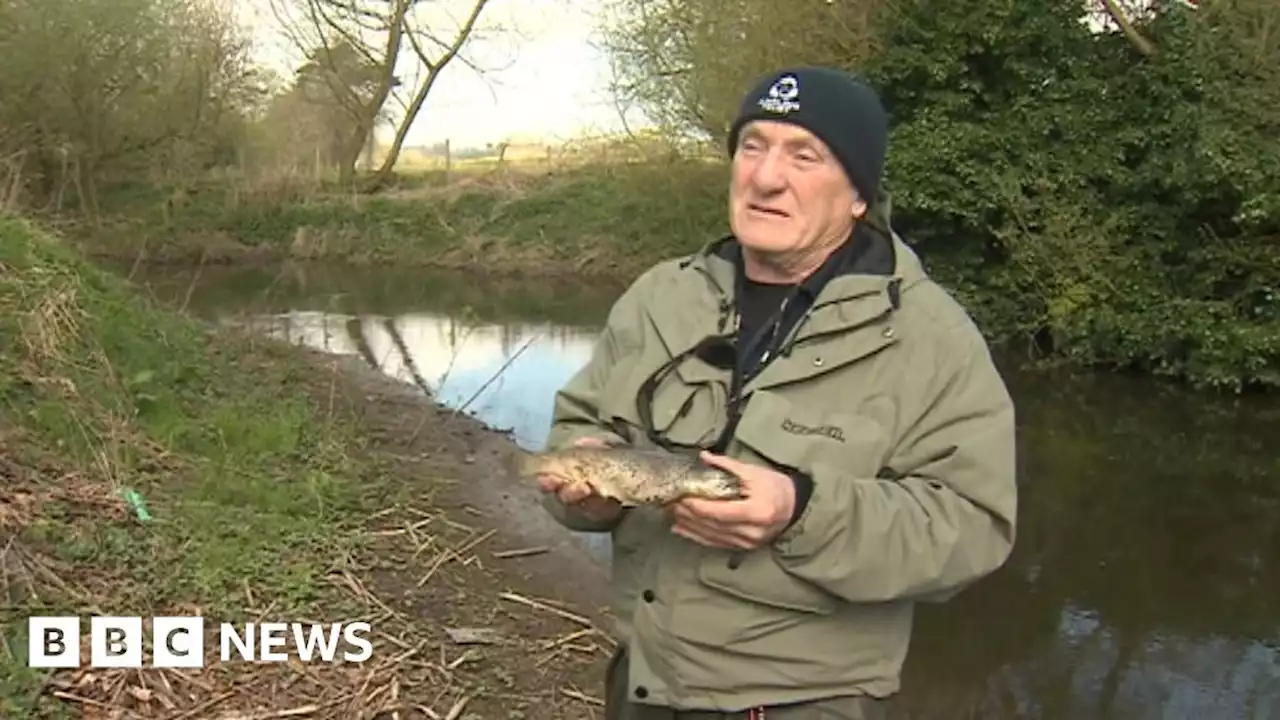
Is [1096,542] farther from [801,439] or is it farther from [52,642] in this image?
[801,439]

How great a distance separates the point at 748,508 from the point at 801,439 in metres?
0.19

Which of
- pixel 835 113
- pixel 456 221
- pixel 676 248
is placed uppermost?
pixel 835 113

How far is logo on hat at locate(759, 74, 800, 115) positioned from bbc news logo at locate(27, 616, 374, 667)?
334cm

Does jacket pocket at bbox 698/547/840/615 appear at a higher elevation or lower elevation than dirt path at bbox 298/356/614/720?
higher

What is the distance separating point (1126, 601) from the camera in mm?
8188

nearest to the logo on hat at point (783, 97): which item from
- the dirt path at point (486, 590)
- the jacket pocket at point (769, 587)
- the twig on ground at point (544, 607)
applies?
the jacket pocket at point (769, 587)

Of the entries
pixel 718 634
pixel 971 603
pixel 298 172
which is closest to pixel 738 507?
pixel 718 634

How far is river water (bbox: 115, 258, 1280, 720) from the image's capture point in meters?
7.06

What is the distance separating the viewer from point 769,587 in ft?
7.13

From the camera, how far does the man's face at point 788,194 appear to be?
2311 mm

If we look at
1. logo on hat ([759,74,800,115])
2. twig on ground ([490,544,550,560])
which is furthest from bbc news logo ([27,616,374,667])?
logo on hat ([759,74,800,115])

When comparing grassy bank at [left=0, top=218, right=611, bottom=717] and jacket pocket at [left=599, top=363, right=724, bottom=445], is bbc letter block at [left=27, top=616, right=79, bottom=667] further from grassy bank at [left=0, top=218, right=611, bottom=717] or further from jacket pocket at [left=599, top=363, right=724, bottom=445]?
jacket pocket at [left=599, top=363, right=724, bottom=445]

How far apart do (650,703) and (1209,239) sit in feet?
48.4

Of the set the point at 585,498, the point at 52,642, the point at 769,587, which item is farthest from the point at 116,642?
the point at 769,587
